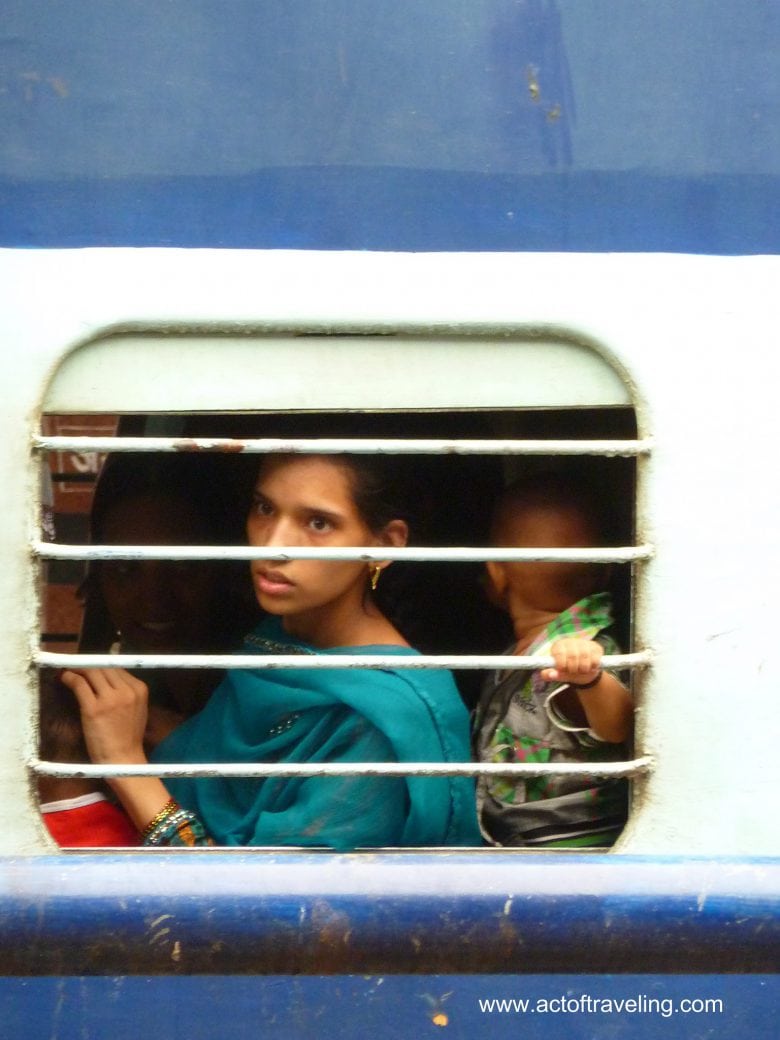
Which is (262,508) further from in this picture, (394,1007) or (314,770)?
(394,1007)

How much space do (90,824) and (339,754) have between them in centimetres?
37

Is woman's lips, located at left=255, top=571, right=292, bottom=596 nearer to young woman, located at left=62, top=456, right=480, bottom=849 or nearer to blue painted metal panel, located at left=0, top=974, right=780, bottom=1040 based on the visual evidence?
young woman, located at left=62, top=456, right=480, bottom=849

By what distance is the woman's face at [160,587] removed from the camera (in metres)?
2.16

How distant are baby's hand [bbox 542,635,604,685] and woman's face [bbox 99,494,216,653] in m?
0.76

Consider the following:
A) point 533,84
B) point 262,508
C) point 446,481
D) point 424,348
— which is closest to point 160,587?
point 262,508

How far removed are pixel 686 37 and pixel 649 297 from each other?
33 cm

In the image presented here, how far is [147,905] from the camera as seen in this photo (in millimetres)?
1633

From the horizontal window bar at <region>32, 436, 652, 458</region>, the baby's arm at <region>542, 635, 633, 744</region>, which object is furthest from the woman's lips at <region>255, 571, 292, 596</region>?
the baby's arm at <region>542, 635, 633, 744</region>

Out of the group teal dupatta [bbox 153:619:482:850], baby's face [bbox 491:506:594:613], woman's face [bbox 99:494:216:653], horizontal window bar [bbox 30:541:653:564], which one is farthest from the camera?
woman's face [bbox 99:494:216:653]

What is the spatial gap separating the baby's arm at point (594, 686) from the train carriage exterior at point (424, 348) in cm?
6

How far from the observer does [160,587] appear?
87.2 inches

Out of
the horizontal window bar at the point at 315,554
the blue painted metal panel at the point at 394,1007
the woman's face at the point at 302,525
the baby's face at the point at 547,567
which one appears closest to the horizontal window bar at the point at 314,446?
the horizontal window bar at the point at 315,554

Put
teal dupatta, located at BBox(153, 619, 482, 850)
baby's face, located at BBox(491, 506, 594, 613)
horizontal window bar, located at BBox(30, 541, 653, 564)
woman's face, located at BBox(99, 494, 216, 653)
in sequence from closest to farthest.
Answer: horizontal window bar, located at BBox(30, 541, 653, 564) < teal dupatta, located at BBox(153, 619, 482, 850) < baby's face, located at BBox(491, 506, 594, 613) < woman's face, located at BBox(99, 494, 216, 653)

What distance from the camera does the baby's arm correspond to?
1642 millimetres
